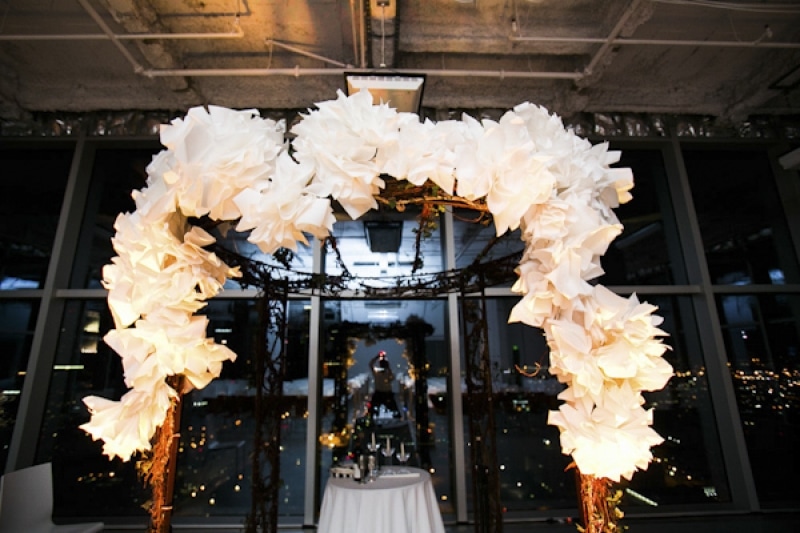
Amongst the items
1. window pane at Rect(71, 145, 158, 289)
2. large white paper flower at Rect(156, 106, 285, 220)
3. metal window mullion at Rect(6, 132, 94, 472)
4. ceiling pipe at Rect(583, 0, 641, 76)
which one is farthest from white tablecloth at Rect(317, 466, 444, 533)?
ceiling pipe at Rect(583, 0, 641, 76)

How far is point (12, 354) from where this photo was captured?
4164mm

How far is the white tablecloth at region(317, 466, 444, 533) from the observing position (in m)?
2.76

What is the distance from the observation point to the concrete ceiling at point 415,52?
Answer: 3.44m

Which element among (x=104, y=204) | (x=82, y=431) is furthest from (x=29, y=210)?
(x=82, y=431)

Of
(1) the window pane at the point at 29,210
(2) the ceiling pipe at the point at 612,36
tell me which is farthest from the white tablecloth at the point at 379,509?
(1) the window pane at the point at 29,210

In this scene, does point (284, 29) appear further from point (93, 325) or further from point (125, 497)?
point (125, 497)

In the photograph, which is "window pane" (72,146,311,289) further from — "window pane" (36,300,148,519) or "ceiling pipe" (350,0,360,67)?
"ceiling pipe" (350,0,360,67)

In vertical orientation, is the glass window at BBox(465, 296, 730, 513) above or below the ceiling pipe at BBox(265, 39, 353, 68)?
below

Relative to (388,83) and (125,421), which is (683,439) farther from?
(125,421)

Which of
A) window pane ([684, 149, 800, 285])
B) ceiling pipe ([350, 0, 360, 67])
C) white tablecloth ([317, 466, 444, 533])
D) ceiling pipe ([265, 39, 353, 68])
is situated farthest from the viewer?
window pane ([684, 149, 800, 285])

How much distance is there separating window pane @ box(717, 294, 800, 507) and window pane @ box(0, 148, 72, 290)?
7.44 meters

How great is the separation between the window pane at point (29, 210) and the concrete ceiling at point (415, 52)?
58 centimetres

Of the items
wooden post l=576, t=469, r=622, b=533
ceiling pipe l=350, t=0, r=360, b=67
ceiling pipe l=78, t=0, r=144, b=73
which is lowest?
wooden post l=576, t=469, r=622, b=533

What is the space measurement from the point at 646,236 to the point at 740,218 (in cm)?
111
